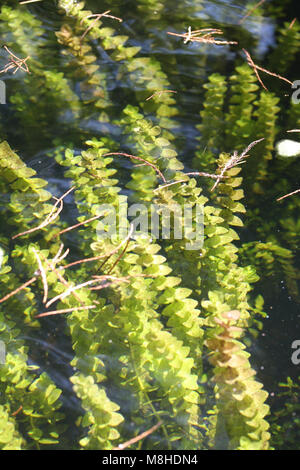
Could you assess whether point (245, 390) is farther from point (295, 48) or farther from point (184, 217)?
point (295, 48)

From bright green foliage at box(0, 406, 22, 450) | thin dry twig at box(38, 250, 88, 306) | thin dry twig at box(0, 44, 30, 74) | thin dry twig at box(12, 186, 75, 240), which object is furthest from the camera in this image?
thin dry twig at box(0, 44, 30, 74)

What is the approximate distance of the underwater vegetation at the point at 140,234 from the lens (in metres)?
1.93

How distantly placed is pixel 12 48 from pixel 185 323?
2138mm

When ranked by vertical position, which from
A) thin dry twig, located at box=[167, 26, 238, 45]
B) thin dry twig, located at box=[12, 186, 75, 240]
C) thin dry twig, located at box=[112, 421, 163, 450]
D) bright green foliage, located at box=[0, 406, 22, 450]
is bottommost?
thin dry twig, located at box=[112, 421, 163, 450]

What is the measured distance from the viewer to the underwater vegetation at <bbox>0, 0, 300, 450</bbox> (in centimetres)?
193

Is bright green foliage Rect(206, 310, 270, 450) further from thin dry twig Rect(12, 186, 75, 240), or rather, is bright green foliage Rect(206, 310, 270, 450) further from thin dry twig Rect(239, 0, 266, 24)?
thin dry twig Rect(239, 0, 266, 24)

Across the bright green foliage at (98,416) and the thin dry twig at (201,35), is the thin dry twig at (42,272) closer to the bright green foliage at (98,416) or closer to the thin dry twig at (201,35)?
the bright green foliage at (98,416)

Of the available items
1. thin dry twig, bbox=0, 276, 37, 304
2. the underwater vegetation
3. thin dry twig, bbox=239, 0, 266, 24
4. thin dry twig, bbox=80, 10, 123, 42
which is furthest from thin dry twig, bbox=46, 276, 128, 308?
thin dry twig, bbox=239, 0, 266, 24

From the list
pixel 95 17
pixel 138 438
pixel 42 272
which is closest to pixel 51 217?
pixel 42 272

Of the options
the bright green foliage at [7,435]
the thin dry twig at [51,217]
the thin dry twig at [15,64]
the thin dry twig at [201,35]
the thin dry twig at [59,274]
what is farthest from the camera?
the thin dry twig at [201,35]

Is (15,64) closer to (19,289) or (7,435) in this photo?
(19,289)

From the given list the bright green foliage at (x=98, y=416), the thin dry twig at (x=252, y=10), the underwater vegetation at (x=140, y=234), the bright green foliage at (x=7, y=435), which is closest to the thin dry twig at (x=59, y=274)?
the underwater vegetation at (x=140, y=234)

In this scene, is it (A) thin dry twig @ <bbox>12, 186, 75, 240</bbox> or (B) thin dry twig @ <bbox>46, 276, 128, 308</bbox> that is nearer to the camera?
(B) thin dry twig @ <bbox>46, 276, 128, 308</bbox>

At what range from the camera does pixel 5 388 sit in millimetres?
2018
